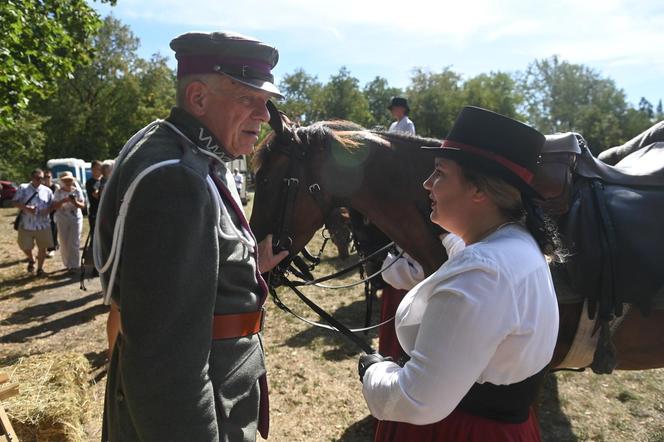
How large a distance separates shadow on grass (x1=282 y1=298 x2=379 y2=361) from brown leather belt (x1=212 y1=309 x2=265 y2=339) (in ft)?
11.8

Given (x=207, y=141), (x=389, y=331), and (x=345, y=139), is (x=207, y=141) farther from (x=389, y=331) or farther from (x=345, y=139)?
(x=389, y=331)

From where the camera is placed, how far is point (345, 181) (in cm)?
276

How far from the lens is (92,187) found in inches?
286

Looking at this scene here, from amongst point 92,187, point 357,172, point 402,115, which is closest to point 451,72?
point 402,115

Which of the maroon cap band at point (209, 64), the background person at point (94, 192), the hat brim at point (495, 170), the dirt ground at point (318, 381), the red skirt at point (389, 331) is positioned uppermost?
the maroon cap band at point (209, 64)

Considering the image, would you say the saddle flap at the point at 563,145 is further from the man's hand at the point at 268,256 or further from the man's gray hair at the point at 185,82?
the man's gray hair at the point at 185,82

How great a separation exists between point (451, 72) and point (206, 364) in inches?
1814

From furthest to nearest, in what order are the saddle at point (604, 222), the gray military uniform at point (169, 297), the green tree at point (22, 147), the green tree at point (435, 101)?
the green tree at point (435, 101), the green tree at point (22, 147), the saddle at point (604, 222), the gray military uniform at point (169, 297)

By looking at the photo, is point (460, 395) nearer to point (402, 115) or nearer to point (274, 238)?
point (274, 238)

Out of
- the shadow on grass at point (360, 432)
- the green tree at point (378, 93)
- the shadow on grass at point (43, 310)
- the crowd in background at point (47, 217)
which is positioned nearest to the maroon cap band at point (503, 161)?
the shadow on grass at point (360, 432)

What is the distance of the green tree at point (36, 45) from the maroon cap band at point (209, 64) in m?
5.09

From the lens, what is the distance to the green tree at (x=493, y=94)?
39.7 m

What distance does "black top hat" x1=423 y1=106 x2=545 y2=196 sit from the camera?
129cm

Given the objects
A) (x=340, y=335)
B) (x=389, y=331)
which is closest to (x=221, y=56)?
(x=389, y=331)
